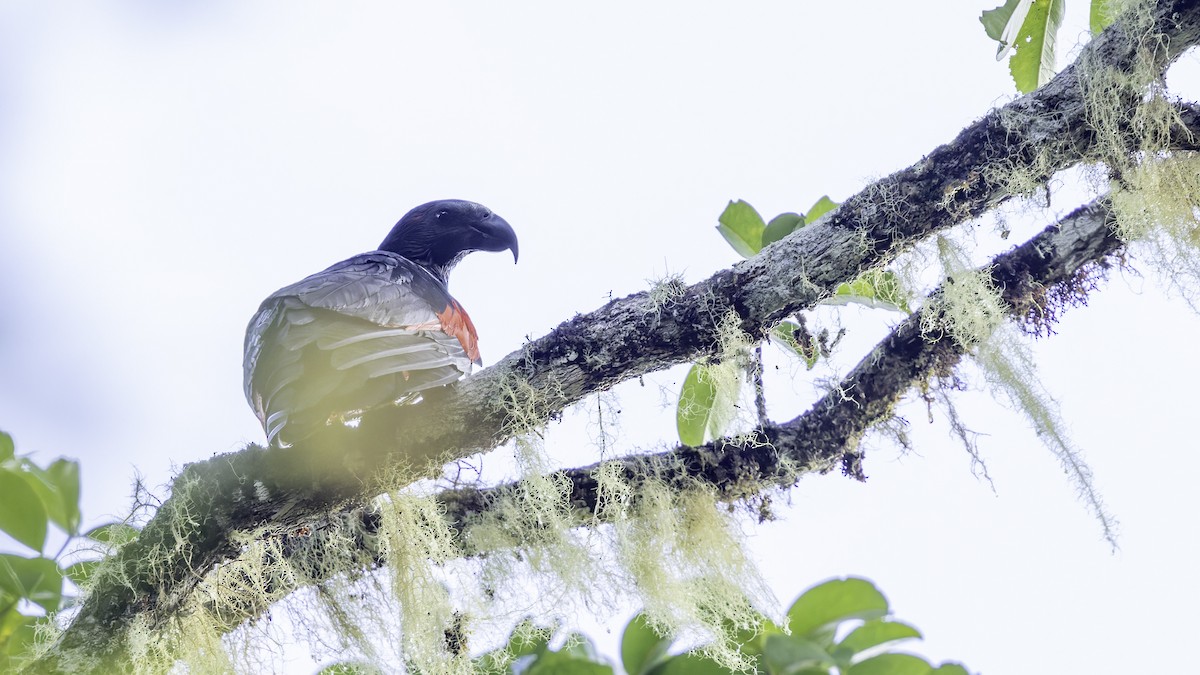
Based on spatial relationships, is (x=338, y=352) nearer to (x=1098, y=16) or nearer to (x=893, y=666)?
(x=893, y=666)

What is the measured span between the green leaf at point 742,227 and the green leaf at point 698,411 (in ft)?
1.53

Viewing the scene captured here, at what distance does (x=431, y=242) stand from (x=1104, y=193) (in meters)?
2.55

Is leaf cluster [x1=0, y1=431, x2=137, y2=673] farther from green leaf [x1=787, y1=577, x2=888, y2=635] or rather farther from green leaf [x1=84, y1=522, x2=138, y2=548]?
green leaf [x1=787, y1=577, x2=888, y2=635]

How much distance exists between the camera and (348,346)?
2238mm

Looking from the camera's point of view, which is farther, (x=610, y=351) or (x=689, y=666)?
(x=610, y=351)

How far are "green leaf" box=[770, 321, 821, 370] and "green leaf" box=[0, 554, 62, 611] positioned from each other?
6.22 feet

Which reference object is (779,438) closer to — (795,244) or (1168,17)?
(795,244)

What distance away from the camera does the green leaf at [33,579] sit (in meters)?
2.28

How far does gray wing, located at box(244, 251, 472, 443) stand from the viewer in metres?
2.14

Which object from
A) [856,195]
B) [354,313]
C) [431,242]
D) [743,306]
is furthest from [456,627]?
[431,242]

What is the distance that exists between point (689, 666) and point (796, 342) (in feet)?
3.27

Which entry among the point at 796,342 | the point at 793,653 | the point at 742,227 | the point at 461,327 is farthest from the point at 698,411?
the point at 793,653

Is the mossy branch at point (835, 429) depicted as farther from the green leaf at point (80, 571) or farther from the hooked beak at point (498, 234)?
the hooked beak at point (498, 234)

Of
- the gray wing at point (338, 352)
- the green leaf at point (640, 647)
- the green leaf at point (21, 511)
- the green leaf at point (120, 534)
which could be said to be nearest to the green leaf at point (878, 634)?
the green leaf at point (640, 647)
